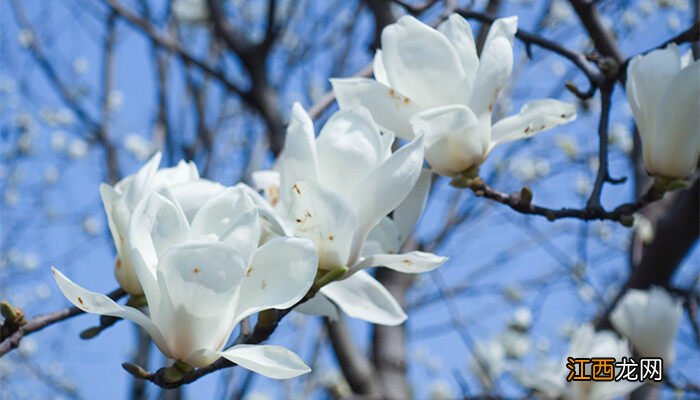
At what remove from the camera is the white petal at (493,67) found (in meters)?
0.67

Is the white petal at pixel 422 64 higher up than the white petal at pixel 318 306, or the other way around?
the white petal at pixel 422 64

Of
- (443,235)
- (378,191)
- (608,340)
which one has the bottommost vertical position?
(443,235)

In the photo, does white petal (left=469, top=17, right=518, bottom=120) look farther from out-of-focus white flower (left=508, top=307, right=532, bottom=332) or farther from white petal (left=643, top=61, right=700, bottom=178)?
out-of-focus white flower (left=508, top=307, right=532, bottom=332)

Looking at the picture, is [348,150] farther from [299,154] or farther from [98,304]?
[98,304]

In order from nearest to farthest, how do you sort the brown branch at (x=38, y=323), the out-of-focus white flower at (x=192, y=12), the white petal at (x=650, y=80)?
the brown branch at (x=38, y=323) < the white petal at (x=650, y=80) < the out-of-focus white flower at (x=192, y=12)

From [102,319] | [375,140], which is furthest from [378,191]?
[102,319]

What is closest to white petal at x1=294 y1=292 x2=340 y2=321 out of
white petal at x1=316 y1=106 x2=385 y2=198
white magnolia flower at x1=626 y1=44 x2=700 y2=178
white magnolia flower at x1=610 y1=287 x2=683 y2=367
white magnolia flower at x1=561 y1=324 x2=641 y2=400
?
white petal at x1=316 y1=106 x2=385 y2=198

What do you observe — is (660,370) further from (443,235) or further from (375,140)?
(443,235)

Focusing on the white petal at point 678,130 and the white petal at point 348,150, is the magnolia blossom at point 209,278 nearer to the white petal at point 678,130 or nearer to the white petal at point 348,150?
the white petal at point 348,150

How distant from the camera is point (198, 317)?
0.55m

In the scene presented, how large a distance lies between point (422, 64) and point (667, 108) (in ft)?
0.74

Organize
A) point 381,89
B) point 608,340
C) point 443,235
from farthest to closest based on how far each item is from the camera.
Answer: point 443,235 → point 608,340 → point 381,89

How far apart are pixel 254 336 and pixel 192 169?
0.17m

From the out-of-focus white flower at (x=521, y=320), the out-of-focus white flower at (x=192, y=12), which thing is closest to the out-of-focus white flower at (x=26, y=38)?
the out-of-focus white flower at (x=192, y=12)
